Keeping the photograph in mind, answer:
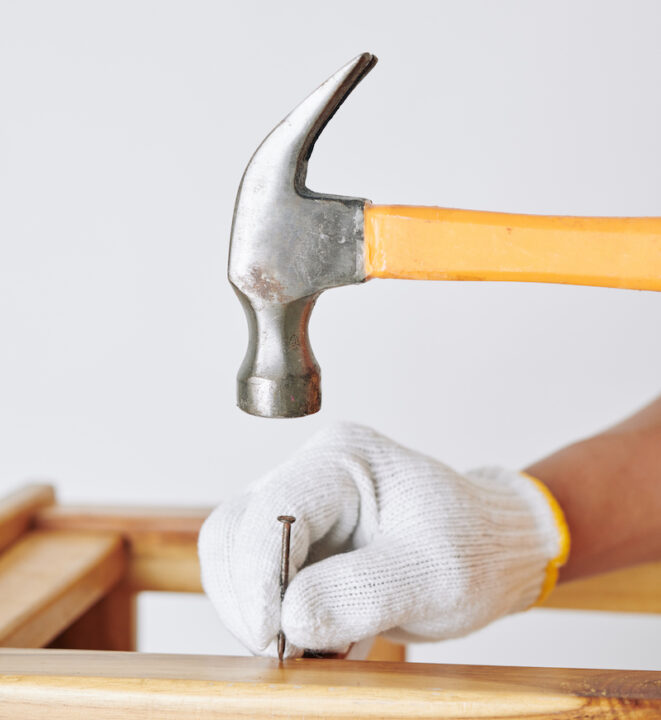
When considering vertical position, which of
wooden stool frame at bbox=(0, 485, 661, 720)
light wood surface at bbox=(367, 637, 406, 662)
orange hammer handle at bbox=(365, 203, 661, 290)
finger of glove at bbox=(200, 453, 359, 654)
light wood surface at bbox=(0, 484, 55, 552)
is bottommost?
light wood surface at bbox=(367, 637, 406, 662)

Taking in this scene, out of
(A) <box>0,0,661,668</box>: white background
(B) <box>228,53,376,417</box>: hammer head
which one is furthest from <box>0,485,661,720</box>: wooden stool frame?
(A) <box>0,0,661,668</box>: white background

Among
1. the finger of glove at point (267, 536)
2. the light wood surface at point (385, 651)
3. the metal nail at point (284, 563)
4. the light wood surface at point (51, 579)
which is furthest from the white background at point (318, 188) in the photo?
the metal nail at point (284, 563)

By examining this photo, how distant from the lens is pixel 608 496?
3.12 feet

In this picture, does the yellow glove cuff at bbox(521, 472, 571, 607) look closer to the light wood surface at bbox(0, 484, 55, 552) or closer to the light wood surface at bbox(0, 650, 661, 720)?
the light wood surface at bbox(0, 650, 661, 720)

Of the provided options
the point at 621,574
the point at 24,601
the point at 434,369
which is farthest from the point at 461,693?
the point at 434,369

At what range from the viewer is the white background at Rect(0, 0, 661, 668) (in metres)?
1.67

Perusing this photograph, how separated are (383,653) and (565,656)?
3.09 ft

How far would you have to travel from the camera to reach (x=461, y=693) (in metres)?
0.55

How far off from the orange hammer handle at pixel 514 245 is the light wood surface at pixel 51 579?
447 mm

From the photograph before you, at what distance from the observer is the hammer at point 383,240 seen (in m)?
0.63

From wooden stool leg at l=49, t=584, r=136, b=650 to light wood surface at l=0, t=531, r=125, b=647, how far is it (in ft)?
0.09

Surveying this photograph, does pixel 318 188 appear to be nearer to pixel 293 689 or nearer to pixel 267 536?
pixel 267 536

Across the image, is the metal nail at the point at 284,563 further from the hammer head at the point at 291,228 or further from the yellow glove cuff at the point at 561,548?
the yellow glove cuff at the point at 561,548

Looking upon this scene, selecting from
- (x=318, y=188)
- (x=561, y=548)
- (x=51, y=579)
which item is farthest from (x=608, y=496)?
(x=318, y=188)
